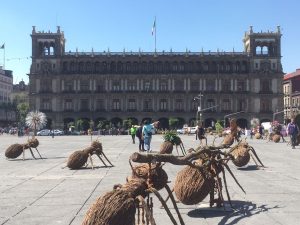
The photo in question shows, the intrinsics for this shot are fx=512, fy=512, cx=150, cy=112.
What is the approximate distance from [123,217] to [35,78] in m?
91.9

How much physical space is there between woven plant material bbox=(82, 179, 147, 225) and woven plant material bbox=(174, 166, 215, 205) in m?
2.57

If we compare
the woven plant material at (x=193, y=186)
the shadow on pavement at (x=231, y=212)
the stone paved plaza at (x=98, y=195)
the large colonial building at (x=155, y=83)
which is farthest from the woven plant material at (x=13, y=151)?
the large colonial building at (x=155, y=83)

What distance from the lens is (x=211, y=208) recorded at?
7777mm

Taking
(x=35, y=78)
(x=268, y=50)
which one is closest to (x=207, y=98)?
(x=268, y=50)

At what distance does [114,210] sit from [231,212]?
350cm

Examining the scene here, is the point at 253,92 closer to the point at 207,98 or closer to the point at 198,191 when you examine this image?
the point at 207,98

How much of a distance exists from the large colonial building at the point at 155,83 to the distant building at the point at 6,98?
35.8 meters

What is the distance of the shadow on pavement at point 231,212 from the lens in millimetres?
7117

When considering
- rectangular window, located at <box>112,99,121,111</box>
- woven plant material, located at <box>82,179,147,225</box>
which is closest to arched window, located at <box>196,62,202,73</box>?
rectangular window, located at <box>112,99,121,111</box>

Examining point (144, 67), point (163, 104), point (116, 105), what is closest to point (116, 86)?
point (116, 105)

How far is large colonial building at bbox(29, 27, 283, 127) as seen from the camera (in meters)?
92.9

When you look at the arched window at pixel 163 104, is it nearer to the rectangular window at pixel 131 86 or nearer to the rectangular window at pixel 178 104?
the rectangular window at pixel 178 104

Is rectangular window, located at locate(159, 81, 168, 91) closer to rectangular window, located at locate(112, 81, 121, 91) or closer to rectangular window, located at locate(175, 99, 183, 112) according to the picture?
rectangular window, located at locate(175, 99, 183, 112)

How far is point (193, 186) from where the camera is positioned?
723cm
